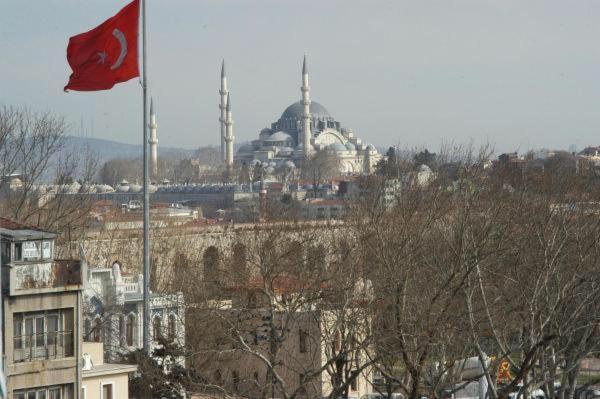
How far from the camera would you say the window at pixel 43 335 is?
56.9 feet

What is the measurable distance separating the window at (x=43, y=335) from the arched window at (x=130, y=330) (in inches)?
599

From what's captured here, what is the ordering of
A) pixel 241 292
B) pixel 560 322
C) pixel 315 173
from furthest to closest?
pixel 315 173 < pixel 241 292 < pixel 560 322

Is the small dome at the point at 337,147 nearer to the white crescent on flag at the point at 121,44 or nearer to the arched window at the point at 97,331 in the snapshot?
the arched window at the point at 97,331

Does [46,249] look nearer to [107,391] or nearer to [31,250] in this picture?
[31,250]

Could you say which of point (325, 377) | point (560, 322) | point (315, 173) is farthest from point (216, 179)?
point (560, 322)

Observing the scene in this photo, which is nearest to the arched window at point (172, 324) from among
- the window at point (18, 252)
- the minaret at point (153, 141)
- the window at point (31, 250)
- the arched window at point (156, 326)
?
the arched window at point (156, 326)

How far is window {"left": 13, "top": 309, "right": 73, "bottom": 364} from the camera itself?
17.3m

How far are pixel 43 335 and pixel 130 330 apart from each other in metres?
16.0

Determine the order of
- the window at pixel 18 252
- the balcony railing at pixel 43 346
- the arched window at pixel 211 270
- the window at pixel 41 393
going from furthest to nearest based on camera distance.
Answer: the arched window at pixel 211 270, the window at pixel 18 252, the balcony railing at pixel 43 346, the window at pixel 41 393

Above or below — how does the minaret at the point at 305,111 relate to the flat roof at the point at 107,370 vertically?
above

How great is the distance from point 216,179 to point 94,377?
150749 millimetres

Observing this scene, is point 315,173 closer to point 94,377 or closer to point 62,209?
point 62,209

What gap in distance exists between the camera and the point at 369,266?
25469 millimetres

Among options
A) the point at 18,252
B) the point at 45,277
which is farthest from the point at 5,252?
the point at 45,277
